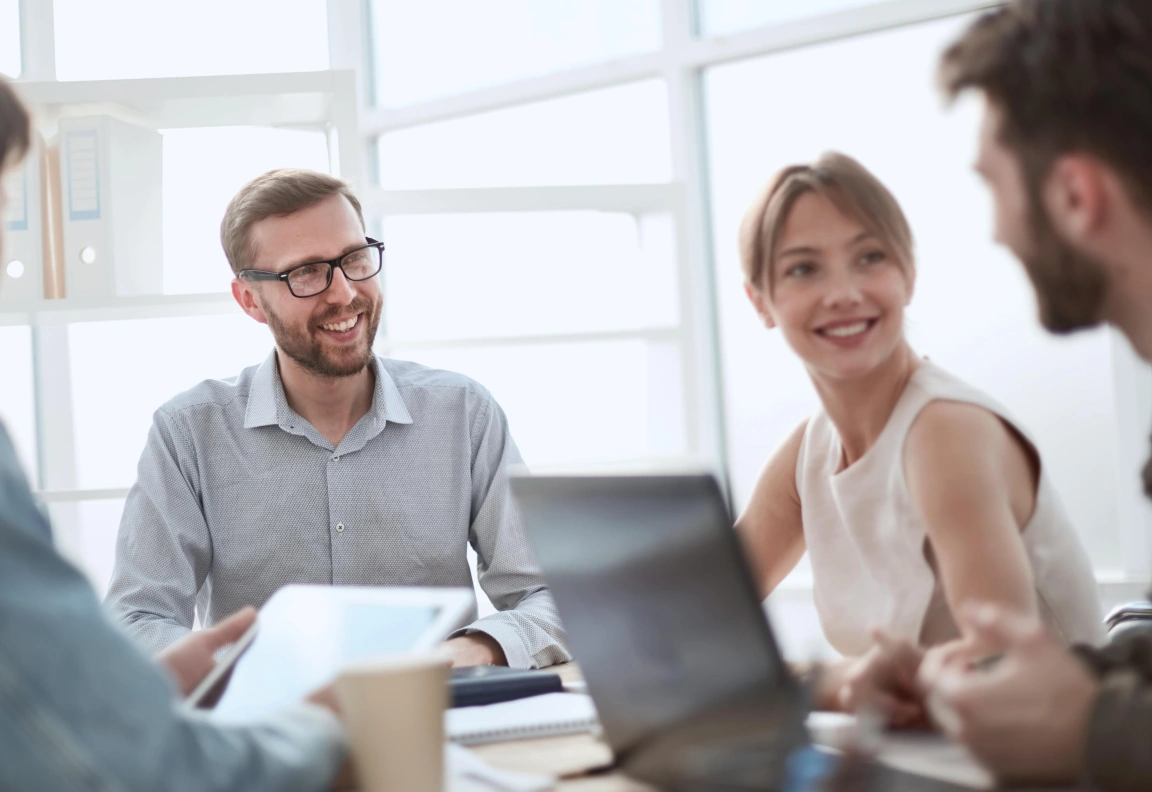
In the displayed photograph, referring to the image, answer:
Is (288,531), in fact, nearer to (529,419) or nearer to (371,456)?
(371,456)

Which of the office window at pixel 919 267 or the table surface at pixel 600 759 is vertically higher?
the office window at pixel 919 267

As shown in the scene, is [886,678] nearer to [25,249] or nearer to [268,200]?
[268,200]

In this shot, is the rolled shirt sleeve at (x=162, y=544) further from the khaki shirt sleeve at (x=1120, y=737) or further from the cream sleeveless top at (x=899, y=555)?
the khaki shirt sleeve at (x=1120, y=737)

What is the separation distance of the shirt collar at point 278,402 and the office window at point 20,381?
5.81ft

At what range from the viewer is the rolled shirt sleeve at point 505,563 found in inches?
70.7

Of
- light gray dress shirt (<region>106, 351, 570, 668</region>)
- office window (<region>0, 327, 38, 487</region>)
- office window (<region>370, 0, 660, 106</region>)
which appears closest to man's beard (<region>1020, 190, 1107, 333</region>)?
light gray dress shirt (<region>106, 351, 570, 668</region>)

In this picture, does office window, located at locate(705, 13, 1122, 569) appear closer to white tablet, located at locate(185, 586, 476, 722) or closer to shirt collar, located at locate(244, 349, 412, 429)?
shirt collar, located at locate(244, 349, 412, 429)

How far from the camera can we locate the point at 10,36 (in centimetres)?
375

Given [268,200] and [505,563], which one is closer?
[505,563]

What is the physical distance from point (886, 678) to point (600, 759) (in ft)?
1.06

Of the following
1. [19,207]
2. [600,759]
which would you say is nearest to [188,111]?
[19,207]

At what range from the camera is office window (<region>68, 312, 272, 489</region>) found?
11.1ft

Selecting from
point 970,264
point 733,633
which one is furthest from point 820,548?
point 970,264

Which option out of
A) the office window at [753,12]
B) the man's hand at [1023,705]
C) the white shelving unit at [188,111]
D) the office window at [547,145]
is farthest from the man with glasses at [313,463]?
the office window at [753,12]
